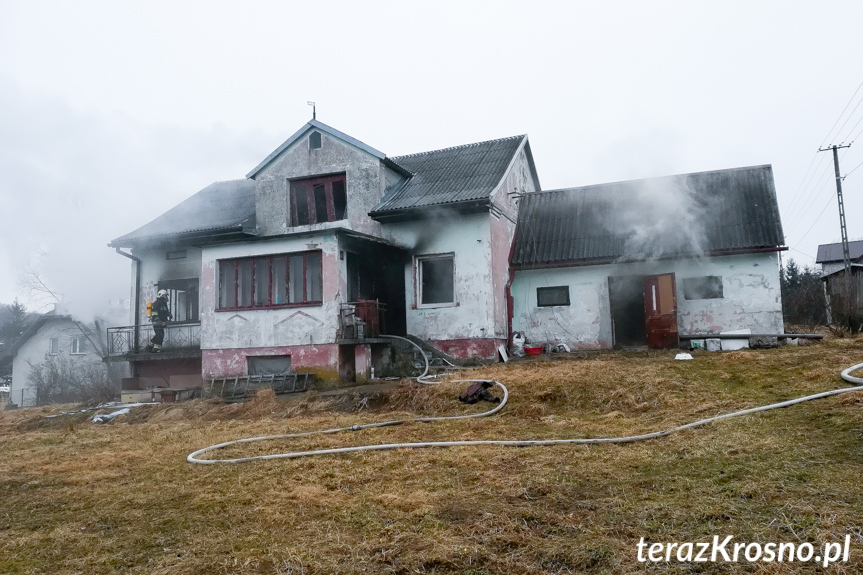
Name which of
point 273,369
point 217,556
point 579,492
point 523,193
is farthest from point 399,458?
point 523,193

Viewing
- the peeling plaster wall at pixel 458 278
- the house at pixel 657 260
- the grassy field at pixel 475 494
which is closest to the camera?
the grassy field at pixel 475 494

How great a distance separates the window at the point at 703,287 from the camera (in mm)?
15859

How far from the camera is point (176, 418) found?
1162 cm

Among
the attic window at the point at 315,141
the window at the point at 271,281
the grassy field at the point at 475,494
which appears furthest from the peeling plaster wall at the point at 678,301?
the attic window at the point at 315,141

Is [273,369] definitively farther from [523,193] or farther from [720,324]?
[720,324]

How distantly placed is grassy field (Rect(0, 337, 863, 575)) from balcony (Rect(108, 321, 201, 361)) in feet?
23.7

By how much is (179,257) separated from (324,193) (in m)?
4.95

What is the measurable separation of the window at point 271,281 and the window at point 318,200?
2653mm

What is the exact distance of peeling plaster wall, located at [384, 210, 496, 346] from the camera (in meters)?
15.4

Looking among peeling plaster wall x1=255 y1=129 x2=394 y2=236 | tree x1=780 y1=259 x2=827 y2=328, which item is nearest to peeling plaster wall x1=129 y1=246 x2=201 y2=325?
peeling plaster wall x1=255 y1=129 x2=394 y2=236

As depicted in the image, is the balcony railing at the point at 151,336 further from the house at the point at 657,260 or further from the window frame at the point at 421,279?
the house at the point at 657,260

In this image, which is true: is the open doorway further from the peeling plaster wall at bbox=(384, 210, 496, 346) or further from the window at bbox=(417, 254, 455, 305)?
the window at bbox=(417, 254, 455, 305)

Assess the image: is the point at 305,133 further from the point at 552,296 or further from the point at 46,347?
the point at 46,347

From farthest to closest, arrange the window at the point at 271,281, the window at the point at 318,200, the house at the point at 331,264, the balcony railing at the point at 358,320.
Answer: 1. the window at the point at 318,200
2. the window at the point at 271,281
3. the house at the point at 331,264
4. the balcony railing at the point at 358,320
